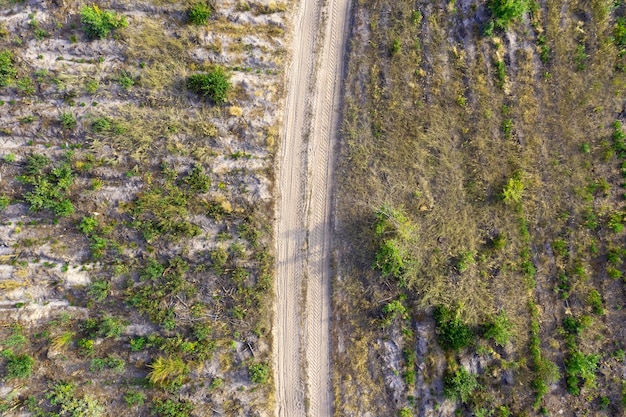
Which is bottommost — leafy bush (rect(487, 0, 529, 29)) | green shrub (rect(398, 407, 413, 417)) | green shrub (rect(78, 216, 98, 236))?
green shrub (rect(398, 407, 413, 417))

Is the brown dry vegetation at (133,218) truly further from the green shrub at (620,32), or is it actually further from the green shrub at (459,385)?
the green shrub at (620,32)

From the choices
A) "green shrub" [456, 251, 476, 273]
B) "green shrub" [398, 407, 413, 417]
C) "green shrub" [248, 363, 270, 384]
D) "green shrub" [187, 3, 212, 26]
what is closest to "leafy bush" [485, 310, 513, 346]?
"green shrub" [456, 251, 476, 273]

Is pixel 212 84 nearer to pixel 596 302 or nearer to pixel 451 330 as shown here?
pixel 451 330

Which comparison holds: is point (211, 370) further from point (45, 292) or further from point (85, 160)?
point (85, 160)

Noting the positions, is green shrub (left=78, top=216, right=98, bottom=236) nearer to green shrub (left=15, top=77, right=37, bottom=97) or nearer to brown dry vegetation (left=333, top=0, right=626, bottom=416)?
green shrub (left=15, top=77, right=37, bottom=97)

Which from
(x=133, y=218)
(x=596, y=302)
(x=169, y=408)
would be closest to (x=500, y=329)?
(x=596, y=302)

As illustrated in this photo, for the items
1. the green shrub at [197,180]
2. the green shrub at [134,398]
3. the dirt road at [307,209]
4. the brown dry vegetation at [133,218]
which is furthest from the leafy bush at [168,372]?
the green shrub at [197,180]
